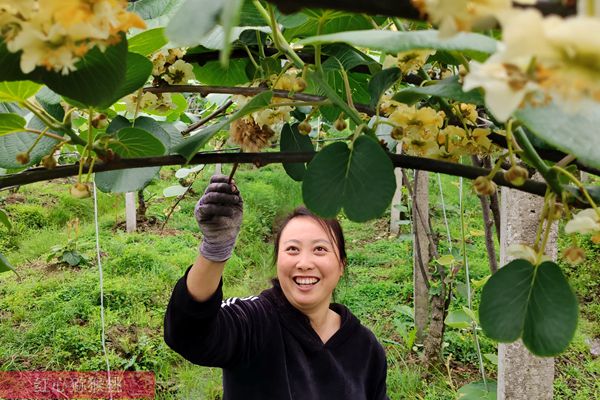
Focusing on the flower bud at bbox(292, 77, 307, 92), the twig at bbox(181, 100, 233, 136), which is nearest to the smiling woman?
the twig at bbox(181, 100, 233, 136)

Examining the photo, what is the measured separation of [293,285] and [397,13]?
1437 mm

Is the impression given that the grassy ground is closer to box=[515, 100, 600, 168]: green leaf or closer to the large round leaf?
the large round leaf

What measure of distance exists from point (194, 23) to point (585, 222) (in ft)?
1.07

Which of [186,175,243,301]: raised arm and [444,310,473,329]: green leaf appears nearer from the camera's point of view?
[186,175,243,301]: raised arm

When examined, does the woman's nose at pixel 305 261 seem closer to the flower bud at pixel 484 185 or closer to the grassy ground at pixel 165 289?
the grassy ground at pixel 165 289

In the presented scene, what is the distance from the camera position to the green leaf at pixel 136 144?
0.58 m

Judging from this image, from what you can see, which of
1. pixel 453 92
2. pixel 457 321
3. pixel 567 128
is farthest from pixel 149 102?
pixel 457 321

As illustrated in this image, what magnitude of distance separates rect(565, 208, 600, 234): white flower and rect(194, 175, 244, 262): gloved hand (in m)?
0.69

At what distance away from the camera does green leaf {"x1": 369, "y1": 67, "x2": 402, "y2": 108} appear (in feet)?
2.09

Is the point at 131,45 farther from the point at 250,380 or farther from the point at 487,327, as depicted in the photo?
the point at 250,380

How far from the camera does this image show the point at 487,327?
0.45 meters

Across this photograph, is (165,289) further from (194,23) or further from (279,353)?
(194,23)

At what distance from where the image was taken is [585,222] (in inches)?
17.7

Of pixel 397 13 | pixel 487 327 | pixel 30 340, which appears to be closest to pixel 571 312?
pixel 487 327
